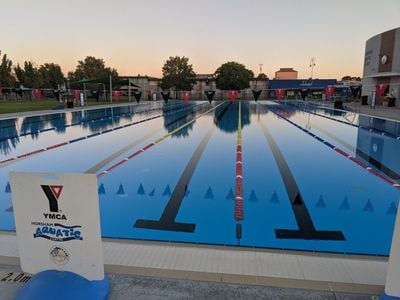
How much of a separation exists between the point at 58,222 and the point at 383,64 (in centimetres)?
3010

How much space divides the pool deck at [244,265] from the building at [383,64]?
72.5ft

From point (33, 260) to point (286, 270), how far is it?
79.2 inches

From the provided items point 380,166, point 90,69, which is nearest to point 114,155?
point 380,166

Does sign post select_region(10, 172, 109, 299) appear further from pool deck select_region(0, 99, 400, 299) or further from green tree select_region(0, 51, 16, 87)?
green tree select_region(0, 51, 16, 87)

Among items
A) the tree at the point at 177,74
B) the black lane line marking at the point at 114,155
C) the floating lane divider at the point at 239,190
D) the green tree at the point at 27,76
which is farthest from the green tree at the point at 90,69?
the floating lane divider at the point at 239,190

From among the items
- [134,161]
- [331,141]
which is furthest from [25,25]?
[331,141]

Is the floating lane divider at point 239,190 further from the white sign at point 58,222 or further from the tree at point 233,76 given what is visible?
the tree at point 233,76

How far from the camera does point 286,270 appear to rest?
2508 mm

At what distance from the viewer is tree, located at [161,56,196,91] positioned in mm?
49938

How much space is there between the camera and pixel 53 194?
200cm

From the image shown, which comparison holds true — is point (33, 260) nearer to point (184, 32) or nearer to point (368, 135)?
point (368, 135)

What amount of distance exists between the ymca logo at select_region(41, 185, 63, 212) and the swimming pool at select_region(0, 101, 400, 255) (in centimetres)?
162

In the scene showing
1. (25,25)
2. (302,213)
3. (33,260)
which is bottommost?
(302,213)

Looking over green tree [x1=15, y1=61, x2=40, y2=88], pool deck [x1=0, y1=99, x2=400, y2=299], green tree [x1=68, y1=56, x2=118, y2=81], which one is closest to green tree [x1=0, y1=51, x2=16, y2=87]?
green tree [x1=15, y1=61, x2=40, y2=88]
